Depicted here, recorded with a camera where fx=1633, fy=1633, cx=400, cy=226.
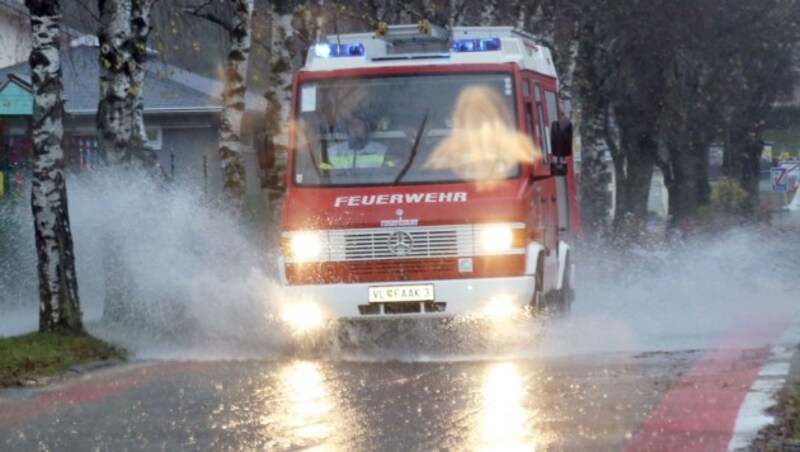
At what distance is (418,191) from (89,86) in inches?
Answer: 1104

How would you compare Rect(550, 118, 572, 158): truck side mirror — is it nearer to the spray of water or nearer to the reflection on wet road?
the spray of water

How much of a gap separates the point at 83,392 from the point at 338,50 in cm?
453

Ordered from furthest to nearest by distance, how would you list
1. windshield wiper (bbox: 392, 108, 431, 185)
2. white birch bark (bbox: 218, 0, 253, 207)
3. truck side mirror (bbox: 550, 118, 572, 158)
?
white birch bark (bbox: 218, 0, 253, 207), truck side mirror (bbox: 550, 118, 572, 158), windshield wiper (bbox: 392, 108, 431, 185)

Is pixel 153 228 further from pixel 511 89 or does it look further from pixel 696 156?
pixel 696 156

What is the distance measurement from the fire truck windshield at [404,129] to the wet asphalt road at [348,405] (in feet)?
6.06

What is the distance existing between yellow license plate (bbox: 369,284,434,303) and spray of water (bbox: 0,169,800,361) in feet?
1.77

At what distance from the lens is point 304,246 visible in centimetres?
1460

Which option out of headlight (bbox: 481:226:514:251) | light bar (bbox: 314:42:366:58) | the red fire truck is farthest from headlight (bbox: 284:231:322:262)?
light bar (bbox: 314:42:366:58)

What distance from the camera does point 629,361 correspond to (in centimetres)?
1341

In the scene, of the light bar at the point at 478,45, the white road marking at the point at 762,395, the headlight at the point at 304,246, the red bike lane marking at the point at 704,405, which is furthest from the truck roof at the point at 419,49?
the white road marking at the point at 762,395

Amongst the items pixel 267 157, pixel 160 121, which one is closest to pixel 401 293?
pixel 267 157

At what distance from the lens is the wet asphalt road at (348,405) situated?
31.6 feet

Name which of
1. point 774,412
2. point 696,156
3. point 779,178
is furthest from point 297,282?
point 779,178

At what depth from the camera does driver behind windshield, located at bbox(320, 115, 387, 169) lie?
14.9m
